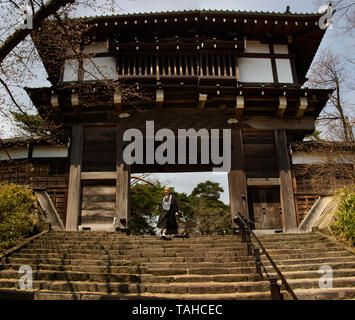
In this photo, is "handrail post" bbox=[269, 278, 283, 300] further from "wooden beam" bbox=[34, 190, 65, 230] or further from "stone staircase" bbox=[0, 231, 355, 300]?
"wooden beam" bbox=[34, 190, 65, 230]

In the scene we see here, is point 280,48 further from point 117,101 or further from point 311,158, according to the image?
point 117,101

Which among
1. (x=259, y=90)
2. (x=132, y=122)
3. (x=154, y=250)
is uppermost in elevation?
(x=259, y=90)

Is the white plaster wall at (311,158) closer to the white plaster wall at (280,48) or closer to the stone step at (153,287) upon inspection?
the white plaster wall at (280,48)

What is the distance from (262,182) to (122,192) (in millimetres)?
5330

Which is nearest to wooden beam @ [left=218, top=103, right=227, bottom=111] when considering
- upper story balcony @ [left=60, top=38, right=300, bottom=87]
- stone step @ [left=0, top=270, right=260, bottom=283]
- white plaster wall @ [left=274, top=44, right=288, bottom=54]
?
upper story balcony @ [left=60, top=38, right=300, bottom=87]

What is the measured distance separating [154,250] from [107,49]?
8875 millimetres

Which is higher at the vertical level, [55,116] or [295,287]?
[55,116]

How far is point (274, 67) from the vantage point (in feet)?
42.3

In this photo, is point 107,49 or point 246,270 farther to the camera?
point 107,49

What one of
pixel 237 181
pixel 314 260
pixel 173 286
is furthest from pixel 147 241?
pixel 314 260

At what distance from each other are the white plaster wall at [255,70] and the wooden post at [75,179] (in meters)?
7.14

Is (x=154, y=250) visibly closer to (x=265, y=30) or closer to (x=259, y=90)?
(x=259, y=90)

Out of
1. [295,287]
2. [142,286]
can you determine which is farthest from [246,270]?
[142,286]

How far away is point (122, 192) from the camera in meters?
11.1
